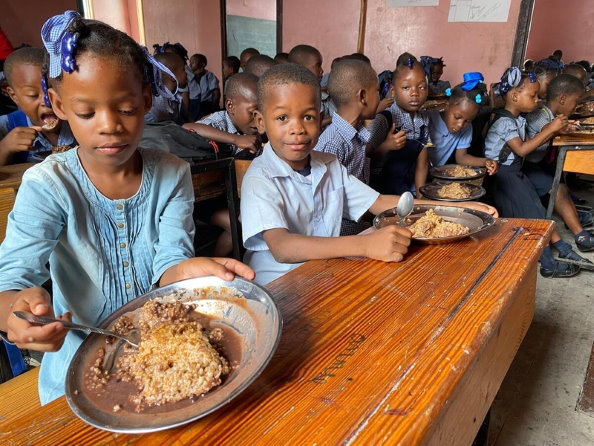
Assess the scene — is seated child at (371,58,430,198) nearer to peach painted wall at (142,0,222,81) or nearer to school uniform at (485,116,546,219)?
school uniform at (485,116,546,219)

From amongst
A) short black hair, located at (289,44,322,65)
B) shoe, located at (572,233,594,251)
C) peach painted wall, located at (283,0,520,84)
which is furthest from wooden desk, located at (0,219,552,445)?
peach painted wall, located at (283,0,520,84)

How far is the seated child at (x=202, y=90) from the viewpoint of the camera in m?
6.28

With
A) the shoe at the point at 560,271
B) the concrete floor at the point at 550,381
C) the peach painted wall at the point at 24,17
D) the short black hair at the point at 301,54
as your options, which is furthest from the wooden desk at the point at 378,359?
the peach painted wall at the point at 24,17

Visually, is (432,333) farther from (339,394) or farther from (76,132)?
(76,132)

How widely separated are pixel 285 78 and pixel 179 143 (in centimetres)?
80

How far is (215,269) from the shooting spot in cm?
97

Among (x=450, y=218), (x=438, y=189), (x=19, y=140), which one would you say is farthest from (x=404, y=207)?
(x=19, y=140)

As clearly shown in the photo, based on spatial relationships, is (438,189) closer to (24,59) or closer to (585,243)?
(585,243)

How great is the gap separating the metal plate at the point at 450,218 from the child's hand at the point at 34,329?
964mm

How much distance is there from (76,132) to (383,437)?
Result: 34.6 inches

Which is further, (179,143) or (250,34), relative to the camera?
(250,34)

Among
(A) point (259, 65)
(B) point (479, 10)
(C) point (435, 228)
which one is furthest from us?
(B) point (479, 10)

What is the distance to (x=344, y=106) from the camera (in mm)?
2504

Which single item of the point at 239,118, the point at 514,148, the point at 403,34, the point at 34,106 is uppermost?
the point at 403,34
